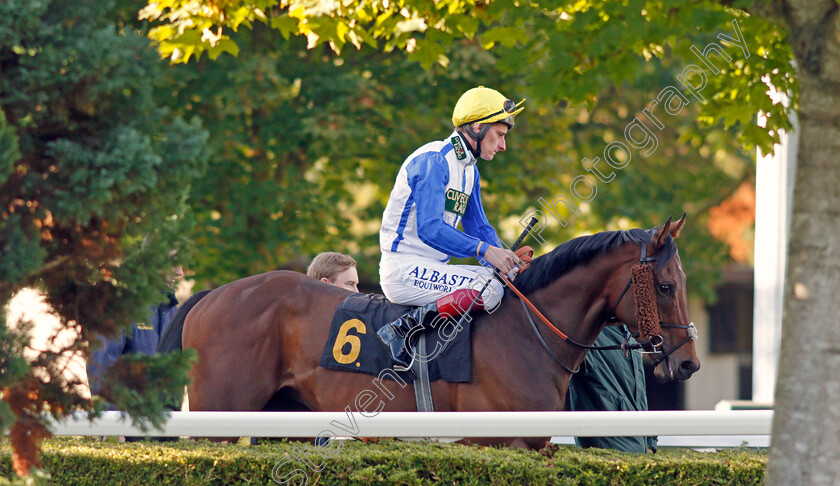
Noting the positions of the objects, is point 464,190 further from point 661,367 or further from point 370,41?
point 661,367

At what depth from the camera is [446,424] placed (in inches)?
146

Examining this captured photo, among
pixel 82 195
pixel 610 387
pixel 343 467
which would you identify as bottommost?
pixel 610 387

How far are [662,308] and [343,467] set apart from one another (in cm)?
181

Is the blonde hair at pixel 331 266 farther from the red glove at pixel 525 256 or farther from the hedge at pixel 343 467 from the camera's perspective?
the hedge at pixel 343 467

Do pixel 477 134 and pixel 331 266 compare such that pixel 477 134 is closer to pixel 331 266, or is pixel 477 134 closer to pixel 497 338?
pixel 497 338

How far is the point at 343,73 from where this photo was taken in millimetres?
11430

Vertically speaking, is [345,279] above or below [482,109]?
below

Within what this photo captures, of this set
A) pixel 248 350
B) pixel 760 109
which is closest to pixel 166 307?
pixel 248 350

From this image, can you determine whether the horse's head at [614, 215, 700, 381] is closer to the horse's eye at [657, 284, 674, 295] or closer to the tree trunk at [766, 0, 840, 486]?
the horse's eye at [657, 284, 674, 295]

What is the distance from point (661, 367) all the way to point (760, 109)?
1.45m

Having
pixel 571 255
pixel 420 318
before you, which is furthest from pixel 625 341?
pixel 420 318

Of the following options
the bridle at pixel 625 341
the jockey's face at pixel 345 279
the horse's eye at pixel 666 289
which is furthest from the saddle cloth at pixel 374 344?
the jockey's face at pixel 345 279

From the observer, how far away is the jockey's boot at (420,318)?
487 cm

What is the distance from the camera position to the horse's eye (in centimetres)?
472
